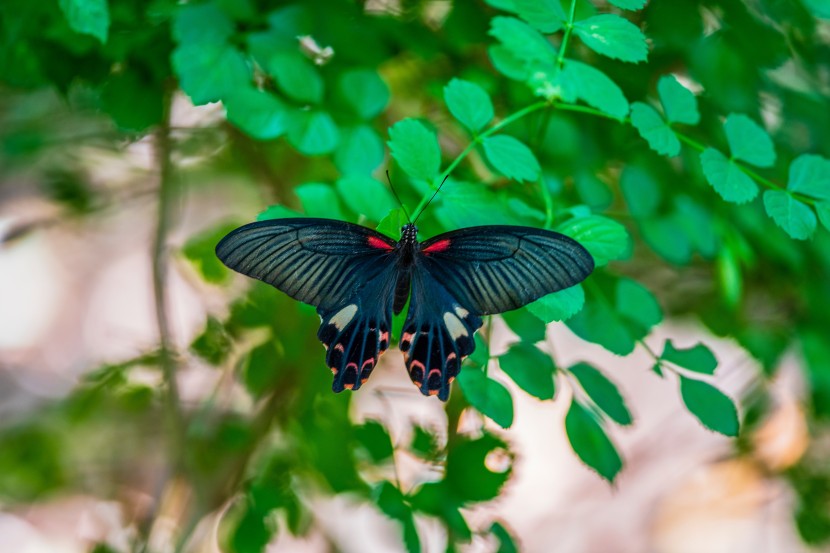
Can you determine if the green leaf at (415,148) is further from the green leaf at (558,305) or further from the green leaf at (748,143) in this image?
the green leaf at (748,143)

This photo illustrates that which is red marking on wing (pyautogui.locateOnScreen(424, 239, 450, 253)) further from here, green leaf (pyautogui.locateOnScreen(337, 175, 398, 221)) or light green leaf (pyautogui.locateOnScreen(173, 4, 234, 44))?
light green leaf (pyautogui.locateOnScreen(173, 4, 234, 44))

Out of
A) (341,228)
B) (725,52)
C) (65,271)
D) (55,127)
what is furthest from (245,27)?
(65,271)

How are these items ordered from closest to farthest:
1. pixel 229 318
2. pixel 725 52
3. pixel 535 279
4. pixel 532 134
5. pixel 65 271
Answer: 1. pixel 535 279
2. pixel 532 134
3. pixel 725 52
4. pixel 229 318
5. pixel 65 271

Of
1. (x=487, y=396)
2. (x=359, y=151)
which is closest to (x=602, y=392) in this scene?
(x=487, y=396)

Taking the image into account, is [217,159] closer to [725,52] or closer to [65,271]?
[725,52]

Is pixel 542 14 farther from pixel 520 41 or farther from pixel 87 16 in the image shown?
pixel 87 16

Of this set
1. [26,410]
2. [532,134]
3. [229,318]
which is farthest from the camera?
[26,410]

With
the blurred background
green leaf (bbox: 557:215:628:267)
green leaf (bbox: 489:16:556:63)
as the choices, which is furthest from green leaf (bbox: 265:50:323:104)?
green leaf (bbox: 557:215:628:267)
